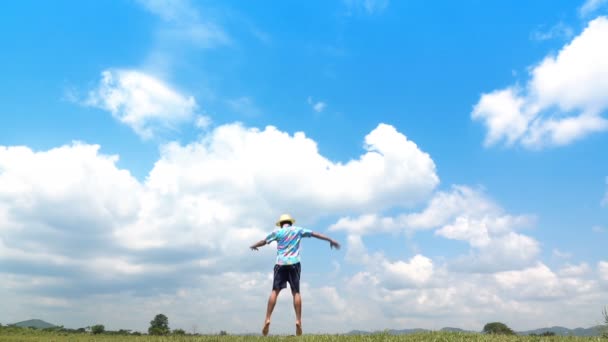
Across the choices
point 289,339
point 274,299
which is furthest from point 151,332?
point 289,339

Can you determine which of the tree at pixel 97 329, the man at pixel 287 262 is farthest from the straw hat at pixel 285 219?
the tree at pixel 97 329

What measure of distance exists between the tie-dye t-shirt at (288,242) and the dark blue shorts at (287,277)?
0.16 meters

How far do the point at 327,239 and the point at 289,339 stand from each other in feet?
13.8

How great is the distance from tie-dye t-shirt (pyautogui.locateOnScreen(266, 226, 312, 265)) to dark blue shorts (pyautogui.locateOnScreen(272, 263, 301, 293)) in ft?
0.53

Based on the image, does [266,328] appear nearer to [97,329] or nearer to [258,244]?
[258,244]

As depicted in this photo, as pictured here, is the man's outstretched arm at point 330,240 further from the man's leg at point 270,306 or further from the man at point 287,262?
the man's leg at point 270,306

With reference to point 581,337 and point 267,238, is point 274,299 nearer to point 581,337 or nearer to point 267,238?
point 267,238

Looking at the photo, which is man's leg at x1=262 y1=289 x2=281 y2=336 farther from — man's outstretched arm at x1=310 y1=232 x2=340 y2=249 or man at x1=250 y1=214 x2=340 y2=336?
man's outstretched arm at x1=310 y1=232 x2=340 y2=249

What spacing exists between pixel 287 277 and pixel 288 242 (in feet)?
3.62

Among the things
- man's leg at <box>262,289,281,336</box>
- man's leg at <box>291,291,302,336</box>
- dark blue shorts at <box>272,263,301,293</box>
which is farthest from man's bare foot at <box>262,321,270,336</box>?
dark blue shorts at <box>272,263,301,293</box>

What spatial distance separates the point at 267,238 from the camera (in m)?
16.0

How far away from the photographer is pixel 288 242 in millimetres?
15680

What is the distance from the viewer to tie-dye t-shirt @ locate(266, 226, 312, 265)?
51.1 feet

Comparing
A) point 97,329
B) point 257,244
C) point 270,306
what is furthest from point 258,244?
point 97,329
